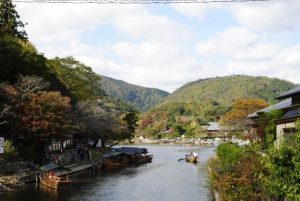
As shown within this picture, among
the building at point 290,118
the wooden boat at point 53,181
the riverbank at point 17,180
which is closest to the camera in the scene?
the building at point 290,118

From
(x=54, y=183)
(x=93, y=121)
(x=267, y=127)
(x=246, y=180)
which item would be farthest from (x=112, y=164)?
(x=246, y=180)

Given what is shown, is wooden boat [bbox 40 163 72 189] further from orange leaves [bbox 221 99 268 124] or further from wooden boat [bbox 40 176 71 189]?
orange leaves [bbox 221 99 268 124]

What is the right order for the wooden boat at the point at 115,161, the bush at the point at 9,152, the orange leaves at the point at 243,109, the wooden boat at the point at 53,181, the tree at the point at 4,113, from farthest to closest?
1. the orange leaves at the point at 243,109
2. the wooden boat at the point at 115,161
3. the bush at the point at 9,152
4. the tree at the point at 4,113
5. the wooden boat at the point at 53,181

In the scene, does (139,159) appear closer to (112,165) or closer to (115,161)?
(115,161)

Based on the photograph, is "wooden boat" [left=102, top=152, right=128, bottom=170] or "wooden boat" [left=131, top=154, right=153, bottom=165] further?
"wooden boat" [left=131, top=154, right=153, bottom=165]

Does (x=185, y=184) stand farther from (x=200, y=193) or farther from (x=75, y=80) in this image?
(x=75, y=80)

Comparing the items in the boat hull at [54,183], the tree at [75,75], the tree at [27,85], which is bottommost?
the boat hull at [54,183]

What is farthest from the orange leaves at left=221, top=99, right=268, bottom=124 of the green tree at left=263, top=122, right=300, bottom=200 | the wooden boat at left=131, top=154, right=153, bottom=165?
the green tree at left=263, top=122, right=300, bottom=200

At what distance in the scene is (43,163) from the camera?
4947cm

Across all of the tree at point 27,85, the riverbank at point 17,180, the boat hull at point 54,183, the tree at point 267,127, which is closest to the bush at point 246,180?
the tree at point 267,127

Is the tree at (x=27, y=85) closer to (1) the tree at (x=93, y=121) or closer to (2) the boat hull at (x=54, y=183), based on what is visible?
(2) the boat hull at (x=54, y=183)

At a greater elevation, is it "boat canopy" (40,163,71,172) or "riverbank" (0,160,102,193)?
"boat canopy" (40,163,71,172)

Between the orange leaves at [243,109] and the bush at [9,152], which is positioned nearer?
the bush at [9,152]

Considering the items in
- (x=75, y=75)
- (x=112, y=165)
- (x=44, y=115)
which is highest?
(x=75, y=75)
